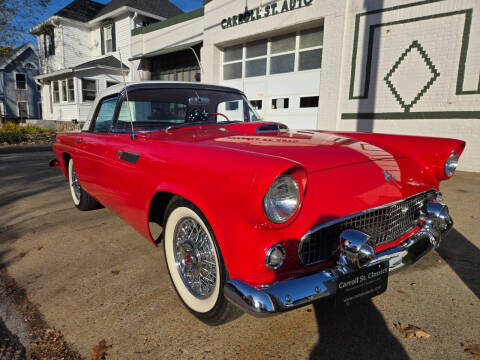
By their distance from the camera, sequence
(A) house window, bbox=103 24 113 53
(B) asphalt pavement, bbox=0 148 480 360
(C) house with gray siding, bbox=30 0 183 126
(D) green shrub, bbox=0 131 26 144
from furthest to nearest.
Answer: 1. (A) house window, bbox=103 24 113 53
2. (C) house with gray siding, bbox=30 0 183 126
3. (D) green shrub, bbox=0 131 26 144
4. (B) asphalt pavement, bbox=0 148 480 360

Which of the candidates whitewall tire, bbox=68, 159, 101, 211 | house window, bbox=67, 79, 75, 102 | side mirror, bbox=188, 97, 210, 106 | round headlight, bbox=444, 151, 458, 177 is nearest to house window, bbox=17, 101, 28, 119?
house window, bbox=67, 79, 75, 102

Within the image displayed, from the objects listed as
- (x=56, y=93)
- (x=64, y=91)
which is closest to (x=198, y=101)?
(x=64, y=91)

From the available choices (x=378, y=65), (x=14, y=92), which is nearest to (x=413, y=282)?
(x=378, y=65)

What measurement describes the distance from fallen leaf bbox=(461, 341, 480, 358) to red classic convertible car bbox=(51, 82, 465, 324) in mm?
498

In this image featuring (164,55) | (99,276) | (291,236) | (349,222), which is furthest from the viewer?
(164,55)

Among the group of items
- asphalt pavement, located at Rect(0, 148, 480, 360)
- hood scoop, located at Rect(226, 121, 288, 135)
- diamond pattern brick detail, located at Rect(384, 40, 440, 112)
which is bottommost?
asphalt pavement, located at Rect(0, 148, 480, 360)

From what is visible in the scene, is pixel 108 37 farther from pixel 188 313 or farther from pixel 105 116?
pixel 188 313

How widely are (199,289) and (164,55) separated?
14.1 m

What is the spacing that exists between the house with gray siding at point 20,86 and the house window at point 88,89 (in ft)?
45.9

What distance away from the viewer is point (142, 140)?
7.50 ft

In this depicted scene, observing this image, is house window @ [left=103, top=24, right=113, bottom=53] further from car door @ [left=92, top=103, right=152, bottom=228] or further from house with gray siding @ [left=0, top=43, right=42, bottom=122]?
car door @ [left=92, top=103, right=152, bottom=228]

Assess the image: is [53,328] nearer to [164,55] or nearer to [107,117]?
[107,117]

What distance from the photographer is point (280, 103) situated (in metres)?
9.85

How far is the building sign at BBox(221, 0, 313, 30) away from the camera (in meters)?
8.76
